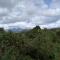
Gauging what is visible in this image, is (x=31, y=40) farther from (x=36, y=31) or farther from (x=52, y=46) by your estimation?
(x=36, y=31)

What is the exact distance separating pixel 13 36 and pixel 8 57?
7.50ft

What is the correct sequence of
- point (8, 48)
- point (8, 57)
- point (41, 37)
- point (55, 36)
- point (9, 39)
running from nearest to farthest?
point (8, 57) < point (8, 48) < point (9, 39) < point (41, 37) < point (55, 36)

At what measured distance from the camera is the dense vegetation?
11.9 meters

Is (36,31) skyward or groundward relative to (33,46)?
skyward

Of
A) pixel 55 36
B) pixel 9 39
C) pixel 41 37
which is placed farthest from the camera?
pixel 55 36

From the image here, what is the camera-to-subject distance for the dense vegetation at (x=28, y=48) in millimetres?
11867

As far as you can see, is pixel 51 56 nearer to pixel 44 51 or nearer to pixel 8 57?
pixel 44 51

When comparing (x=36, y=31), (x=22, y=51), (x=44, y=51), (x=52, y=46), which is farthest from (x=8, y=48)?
(x=36, y=31)

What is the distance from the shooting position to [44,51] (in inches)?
506

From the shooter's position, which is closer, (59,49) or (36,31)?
(59,49)

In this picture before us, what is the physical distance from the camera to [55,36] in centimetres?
1630

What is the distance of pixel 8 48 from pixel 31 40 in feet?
6.53

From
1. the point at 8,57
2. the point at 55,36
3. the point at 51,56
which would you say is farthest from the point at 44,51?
the point at 55,36

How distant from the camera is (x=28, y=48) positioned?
12242 mm
